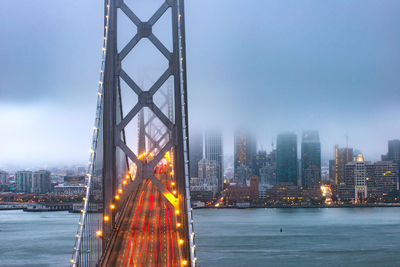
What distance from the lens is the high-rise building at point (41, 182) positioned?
298 ft

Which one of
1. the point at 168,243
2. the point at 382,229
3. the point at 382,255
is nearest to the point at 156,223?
the point at 168,243

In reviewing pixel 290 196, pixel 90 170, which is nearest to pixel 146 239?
pixel 90 170

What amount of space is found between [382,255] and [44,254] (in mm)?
14564

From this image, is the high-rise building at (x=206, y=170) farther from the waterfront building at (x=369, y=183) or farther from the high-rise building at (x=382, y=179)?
the high-rise building at (x=382, y=179)

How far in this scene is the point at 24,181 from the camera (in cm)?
9244

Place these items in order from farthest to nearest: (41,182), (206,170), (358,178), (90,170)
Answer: (206,170), (41,182), (358,178), (90,170)

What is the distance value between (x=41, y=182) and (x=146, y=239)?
80.4 m

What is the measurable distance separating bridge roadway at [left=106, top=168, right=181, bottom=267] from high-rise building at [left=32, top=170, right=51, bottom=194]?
71679 millimetres

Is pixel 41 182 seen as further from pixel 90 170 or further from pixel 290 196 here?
pixel 90 170

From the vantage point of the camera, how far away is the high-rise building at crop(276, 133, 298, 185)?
327 ft

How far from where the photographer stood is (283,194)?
8006 cm

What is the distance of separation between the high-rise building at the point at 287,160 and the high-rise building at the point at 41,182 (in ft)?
107

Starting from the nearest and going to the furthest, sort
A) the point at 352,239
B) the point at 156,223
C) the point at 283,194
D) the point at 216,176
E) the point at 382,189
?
the point at 156,223, the point at 352,239, the point at 283,194, the point at 382,189, the point at 216,176

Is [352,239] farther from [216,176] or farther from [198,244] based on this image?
[216,176]
